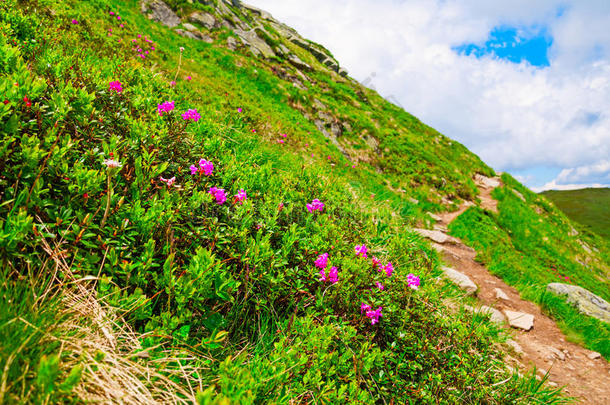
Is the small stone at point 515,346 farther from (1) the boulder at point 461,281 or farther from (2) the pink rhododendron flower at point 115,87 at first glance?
(2) the pink rhododendron flower at point 115,87

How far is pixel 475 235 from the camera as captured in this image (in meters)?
9.20

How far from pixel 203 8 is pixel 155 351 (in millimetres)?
24289

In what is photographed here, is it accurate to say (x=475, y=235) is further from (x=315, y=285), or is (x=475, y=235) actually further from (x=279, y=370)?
(x=279, y=370)

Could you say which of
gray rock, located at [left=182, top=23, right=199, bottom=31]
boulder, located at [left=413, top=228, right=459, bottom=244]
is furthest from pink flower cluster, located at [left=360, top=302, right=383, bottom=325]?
gray rock, located at [left=182, top=23, right=199, bottom=31]

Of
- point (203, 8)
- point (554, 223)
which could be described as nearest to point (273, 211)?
point (554, 223)

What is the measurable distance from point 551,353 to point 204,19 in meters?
23.8

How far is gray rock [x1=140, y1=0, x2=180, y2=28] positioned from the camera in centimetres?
1606

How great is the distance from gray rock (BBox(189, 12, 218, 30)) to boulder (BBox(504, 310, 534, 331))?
22312 millimetres

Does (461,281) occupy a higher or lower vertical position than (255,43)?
lower

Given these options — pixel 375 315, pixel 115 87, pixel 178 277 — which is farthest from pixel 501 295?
pixel 115 87

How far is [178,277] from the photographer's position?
2072 millimetres

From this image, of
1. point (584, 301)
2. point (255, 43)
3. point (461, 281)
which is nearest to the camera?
point (461, 281)

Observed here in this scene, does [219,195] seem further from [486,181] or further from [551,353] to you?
[486,181]

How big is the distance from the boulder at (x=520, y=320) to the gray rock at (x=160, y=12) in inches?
833
